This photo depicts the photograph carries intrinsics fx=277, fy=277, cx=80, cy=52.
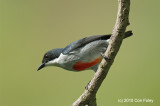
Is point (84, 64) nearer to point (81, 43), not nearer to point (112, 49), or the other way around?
point (81, 43)

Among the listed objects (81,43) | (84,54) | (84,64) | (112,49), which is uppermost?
(112,49)

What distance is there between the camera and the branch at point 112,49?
2.18 metres

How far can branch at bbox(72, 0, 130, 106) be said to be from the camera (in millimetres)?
2176

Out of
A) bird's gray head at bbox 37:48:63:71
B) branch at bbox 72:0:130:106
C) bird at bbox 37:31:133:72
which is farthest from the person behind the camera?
bird's gray head at bbox 37:48:63:71

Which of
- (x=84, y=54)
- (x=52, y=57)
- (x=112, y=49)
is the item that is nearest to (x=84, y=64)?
(x=84, y=54)

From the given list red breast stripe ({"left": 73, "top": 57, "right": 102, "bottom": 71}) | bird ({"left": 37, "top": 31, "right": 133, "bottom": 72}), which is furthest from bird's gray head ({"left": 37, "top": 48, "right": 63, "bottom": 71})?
red breast stripe ({"left": 73, "top": 57, "right": 102, "bottom": 71})

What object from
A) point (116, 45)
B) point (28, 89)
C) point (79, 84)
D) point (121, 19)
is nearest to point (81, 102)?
point (116, 45)

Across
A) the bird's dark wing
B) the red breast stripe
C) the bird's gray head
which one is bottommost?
the red breast stripe

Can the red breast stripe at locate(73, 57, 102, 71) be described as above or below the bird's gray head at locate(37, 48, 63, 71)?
below

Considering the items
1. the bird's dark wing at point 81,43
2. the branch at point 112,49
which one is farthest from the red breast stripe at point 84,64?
the branch at point 112,49

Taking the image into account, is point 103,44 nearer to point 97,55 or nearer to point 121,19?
point 97,55

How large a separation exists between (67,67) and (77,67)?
165mm

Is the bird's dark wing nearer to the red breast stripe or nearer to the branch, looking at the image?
the red breast stripe

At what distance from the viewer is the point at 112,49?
2.41m
